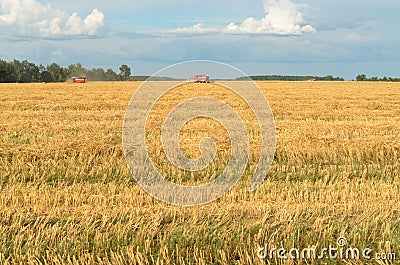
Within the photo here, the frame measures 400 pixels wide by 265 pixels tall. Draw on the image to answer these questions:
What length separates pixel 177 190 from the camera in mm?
6770

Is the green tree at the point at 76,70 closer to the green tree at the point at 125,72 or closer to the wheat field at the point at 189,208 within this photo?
the green tree at the point at 125,72

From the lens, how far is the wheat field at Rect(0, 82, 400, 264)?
4.59 metres

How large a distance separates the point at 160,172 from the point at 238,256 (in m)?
3.58

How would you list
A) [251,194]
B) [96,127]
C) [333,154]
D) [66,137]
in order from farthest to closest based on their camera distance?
1. [96,127]
2. [66,137]
3. [333,154]
4. [251,194]

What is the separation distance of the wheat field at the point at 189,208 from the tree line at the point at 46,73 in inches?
2873

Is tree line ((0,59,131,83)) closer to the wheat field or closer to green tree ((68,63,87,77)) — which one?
green tree ((68,63,87,77))

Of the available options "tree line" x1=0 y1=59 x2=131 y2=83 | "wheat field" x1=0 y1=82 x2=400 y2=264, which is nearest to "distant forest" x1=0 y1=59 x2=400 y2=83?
"tree line" x1=0 y1=59 x2=131 y2=83

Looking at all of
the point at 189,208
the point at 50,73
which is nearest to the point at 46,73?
the point at 50,73

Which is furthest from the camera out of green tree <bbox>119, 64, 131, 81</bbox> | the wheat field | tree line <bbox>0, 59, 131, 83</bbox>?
green tree <bbox>119, 64, 131, 81</bbox>

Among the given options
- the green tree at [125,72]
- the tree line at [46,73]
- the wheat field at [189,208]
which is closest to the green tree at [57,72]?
the tree line at [46,73]

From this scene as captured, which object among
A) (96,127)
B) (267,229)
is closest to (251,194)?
(267,229)

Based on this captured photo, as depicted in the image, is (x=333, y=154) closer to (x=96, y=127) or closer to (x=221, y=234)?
(x=221, y=234)

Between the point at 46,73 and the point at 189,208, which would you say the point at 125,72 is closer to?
the point at 46,73

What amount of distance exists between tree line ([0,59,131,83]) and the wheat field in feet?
239
